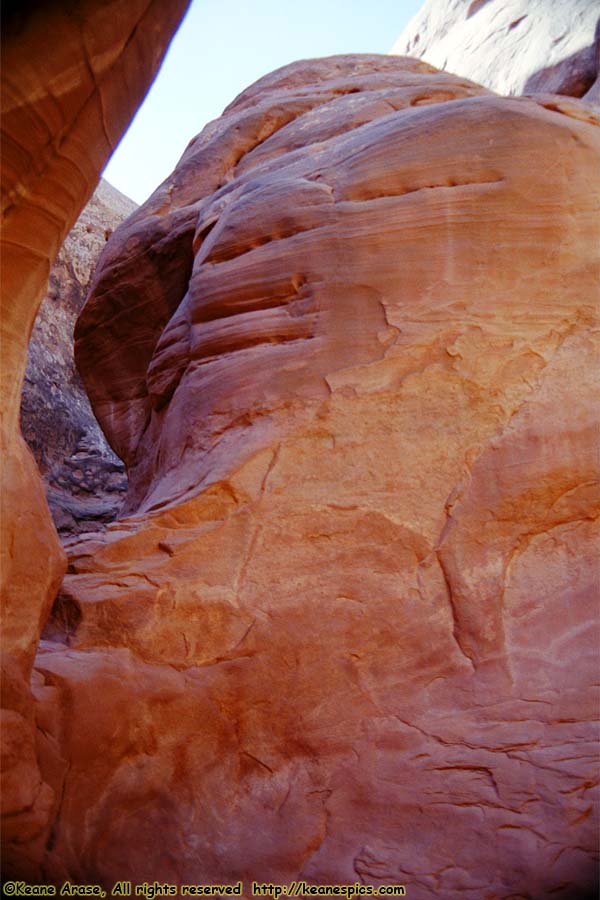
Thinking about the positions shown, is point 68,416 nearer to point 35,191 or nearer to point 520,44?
point 520,44

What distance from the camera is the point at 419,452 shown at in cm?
450

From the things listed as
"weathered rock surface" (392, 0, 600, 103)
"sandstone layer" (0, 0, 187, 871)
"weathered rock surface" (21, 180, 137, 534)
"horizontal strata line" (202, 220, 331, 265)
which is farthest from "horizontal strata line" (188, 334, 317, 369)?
"weathered rock surface" (392, 0, 600, 103)

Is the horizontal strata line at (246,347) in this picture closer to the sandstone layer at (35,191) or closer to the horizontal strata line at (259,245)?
the horizontal strata line at (259,245)

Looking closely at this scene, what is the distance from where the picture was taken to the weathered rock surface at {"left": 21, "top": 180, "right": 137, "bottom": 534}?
35.7 feet

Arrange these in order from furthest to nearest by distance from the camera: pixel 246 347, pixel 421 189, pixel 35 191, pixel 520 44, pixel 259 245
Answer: pixel 520 44 < pixel 259 245 < pixel 246 347 < pixel 421 189 < pixel 35 191

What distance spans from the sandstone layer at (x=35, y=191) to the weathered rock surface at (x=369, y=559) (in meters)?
0.47

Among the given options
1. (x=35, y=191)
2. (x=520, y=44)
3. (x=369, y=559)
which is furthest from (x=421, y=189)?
(x=520, y=44)

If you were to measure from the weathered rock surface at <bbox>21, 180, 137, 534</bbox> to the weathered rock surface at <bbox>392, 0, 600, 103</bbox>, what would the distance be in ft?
24.1

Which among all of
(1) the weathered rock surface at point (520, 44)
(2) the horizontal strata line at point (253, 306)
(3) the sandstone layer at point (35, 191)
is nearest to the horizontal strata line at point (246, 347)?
(2) the horizontal strata line at point (253, 306)

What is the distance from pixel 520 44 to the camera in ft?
36.4

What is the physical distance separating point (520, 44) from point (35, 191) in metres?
9.96

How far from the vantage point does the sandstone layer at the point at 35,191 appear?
2.90m

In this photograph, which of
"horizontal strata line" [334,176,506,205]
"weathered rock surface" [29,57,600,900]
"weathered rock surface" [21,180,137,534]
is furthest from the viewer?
"weathered rock surface" [21,180,137,534]

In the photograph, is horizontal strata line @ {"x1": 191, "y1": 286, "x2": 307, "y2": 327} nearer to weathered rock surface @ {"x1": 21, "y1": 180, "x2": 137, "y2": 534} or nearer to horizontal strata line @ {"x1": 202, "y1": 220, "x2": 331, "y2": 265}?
horizontal strata line @ {"x1": 202, "y1": 220, "x2": 331, "y2": 265}
